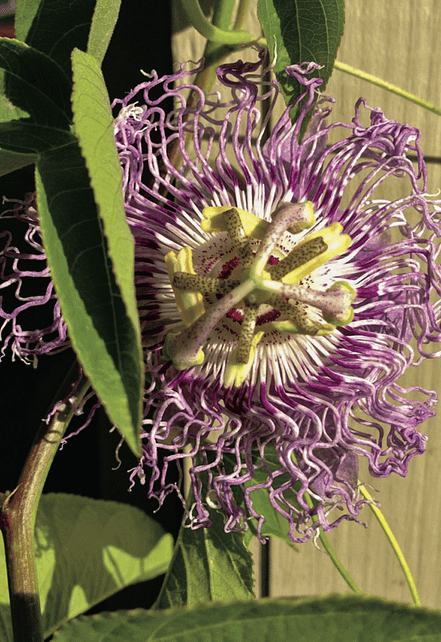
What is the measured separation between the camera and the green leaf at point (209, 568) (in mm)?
643

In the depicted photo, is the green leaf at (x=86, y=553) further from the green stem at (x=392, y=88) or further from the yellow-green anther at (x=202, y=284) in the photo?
the green stem at (x=392, y=88)

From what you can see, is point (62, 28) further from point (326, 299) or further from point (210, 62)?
point (326, 299)

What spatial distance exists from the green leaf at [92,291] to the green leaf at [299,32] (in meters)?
0.22

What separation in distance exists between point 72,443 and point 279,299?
53 centimetres

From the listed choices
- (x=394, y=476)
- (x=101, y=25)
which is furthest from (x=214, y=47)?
(x=394, y=476)

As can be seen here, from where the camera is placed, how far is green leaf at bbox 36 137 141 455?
0.28 m

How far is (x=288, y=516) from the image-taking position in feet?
1.75

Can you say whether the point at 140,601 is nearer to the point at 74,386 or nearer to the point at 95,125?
the point at 74,386

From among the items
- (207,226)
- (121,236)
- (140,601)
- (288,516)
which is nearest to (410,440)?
(288,516)

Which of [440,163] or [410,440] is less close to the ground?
[440,163]

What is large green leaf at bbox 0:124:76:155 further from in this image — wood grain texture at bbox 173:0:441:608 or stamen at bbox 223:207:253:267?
wood grain texture at bbox 173:0:441:608

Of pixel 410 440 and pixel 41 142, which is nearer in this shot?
pixel 41 142

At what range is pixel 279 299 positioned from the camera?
49 centimetres

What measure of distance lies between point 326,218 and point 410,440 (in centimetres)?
21
